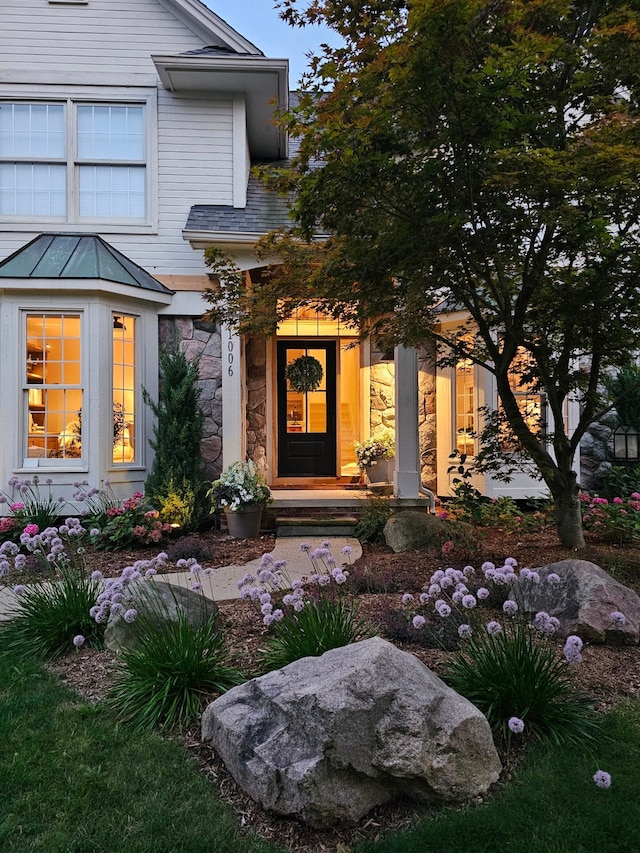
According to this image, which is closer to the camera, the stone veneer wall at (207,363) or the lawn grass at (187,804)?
the lawn grass at (187,804)

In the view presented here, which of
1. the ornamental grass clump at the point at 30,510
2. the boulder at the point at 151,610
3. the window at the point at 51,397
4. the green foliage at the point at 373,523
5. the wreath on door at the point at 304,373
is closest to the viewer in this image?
the boulder at the point at 151,610

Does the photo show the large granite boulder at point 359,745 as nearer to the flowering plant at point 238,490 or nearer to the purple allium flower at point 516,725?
the purple allium flower at point 516,725

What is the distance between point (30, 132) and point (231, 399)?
4.33m

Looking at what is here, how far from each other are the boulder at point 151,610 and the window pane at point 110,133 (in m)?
6.25

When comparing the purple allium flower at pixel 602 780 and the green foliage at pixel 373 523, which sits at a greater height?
the green foliage at pixel 373 523

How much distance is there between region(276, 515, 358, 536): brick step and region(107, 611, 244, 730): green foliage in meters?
3.93

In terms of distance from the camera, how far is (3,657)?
3.35 metres

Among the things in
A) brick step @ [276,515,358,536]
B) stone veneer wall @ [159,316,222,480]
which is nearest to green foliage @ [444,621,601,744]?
brick step @ [276,515,358,536]

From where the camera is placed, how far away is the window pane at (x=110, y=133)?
24.6 ft

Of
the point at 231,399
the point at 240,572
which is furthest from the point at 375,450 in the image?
the point at 240,572

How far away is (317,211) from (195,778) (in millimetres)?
3339

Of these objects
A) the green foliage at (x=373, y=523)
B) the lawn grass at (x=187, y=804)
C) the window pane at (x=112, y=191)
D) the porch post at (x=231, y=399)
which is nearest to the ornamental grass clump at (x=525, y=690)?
the lawn grass at (x=187, y=804)

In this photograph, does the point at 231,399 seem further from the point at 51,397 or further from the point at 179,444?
the point at 51,397

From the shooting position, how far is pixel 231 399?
7355 mm
